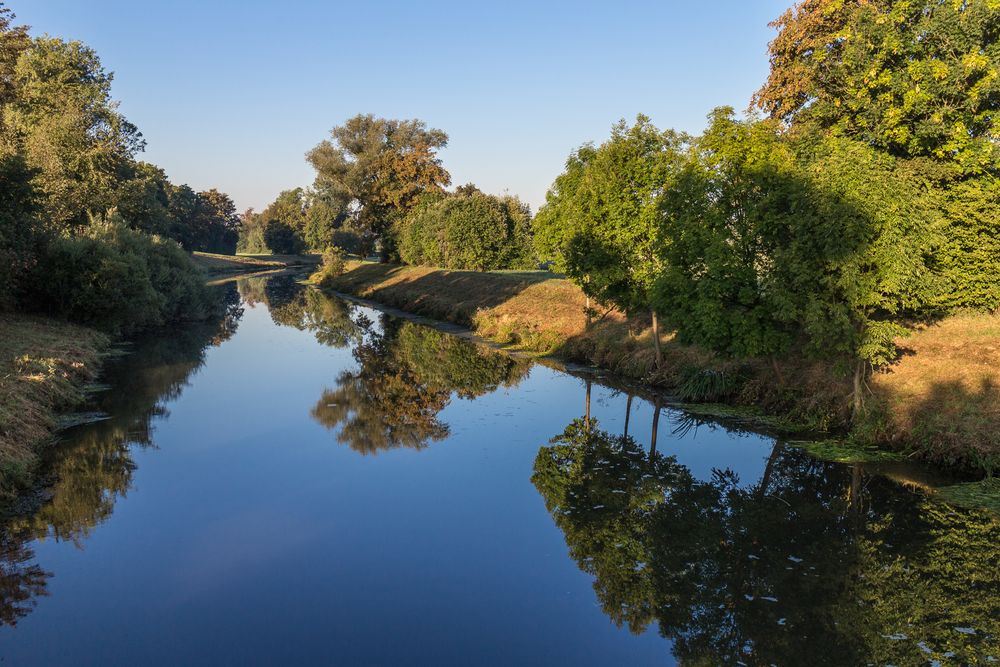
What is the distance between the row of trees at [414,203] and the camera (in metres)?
61.7

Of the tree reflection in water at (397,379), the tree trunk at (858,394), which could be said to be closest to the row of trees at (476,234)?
the tree reflection in water at (397,379)

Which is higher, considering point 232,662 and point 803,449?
point 803,449

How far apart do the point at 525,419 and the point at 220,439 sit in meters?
9.74

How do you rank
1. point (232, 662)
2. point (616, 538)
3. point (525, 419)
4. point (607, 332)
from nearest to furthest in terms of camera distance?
point (232, 662), point (616, 538), point (525, 419), point (607, 332)

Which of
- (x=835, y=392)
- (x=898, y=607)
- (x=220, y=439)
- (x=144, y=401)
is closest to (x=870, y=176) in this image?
(x=835, y=392)

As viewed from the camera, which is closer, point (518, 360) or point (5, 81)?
point (518, 360)

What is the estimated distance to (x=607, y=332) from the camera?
31.6 meters

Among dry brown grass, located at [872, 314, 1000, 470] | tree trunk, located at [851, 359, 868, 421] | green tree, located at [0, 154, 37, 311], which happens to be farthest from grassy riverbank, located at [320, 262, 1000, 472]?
green tree, located at [0, 154, 37, 311]

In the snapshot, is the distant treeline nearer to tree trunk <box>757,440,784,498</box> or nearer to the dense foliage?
tree trunk <box>757,440,784,498</box>

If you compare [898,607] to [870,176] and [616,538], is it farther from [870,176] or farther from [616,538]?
[870,176]

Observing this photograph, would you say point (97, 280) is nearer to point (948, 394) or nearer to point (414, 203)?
point (948, 394)

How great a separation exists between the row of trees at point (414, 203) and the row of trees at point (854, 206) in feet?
122

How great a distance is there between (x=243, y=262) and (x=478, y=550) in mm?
122961

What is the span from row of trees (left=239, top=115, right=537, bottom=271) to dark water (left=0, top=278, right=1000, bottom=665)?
41235 mm
